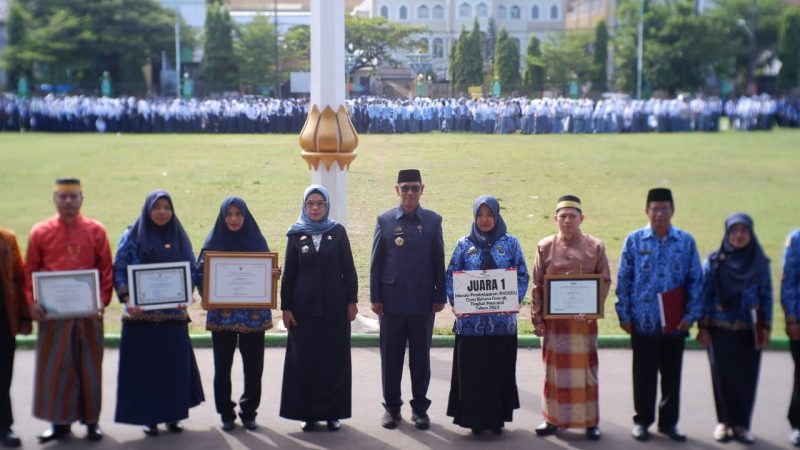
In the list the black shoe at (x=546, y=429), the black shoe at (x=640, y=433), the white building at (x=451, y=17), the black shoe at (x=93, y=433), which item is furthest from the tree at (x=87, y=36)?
the black shoe at (x=640, y=433)

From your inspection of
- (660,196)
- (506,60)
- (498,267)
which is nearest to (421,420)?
(498,267)

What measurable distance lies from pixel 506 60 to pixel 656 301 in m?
4.98

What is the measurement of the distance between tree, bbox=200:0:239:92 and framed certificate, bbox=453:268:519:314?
8.80 meters

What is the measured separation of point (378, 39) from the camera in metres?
9.22

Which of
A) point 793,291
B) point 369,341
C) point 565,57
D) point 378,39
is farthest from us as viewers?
point 565,57

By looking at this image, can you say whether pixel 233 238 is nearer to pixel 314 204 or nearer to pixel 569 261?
pixel 314 204

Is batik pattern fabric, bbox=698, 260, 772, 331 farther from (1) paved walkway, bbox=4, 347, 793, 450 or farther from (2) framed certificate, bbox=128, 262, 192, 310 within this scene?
(2) framed certificate, bbox=128, 262, 192, 310

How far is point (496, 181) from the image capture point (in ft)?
33.4

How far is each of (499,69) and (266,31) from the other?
3372 mm

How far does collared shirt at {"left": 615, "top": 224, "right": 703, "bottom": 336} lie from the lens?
564 centimetres

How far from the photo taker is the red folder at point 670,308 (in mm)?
5629

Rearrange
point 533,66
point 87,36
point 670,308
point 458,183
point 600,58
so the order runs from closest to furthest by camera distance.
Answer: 1. point 670,308
2. point 458,183
3. point 533,66
4. point 600,58
5. point 87,36

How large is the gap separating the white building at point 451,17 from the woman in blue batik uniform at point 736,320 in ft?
15.8

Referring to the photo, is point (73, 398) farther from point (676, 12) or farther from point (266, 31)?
point (676, 12)
